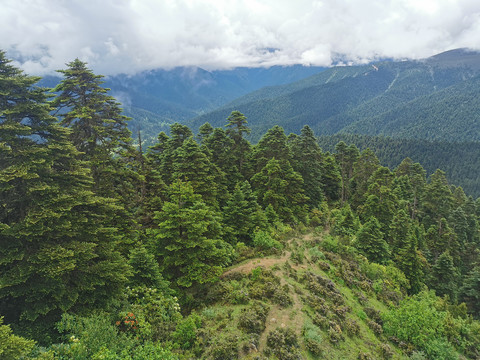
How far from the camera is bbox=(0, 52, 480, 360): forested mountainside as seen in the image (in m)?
11.7

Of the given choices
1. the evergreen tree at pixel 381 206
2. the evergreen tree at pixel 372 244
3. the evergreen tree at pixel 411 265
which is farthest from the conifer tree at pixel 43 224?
the evergreen tree at pixel 381 206

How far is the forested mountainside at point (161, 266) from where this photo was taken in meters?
11.7

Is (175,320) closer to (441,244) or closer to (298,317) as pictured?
(298,317)

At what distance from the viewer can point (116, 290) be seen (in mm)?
13820

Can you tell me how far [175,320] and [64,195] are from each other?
8.93 metres

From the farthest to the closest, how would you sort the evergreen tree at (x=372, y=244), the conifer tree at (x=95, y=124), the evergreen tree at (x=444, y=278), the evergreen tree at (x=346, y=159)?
the evergreen tree at (x=346, y=159) → the evergreen tree at (x=444, y=278) → the evergreen tree at (x=372, y=244) → the conifer tree at (x=95, y=124)

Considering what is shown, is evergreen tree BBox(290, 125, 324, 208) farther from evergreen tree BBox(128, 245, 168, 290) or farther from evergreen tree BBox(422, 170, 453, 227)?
evergreen tree BBox(128, 245, 168, 290)

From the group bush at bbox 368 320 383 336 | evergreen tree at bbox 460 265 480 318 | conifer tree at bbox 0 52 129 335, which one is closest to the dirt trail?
bush at bbox 368 320 383 336

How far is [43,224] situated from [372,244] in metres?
34.8

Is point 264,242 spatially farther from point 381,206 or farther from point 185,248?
point 381,206

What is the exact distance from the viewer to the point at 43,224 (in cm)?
1203

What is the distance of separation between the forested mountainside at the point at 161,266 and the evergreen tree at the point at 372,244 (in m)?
0.17

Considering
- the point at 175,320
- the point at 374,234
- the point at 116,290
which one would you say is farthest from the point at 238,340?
the point at 374,234

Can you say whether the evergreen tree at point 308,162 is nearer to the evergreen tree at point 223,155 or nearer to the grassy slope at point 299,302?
the evergreen tree at point 223,155
